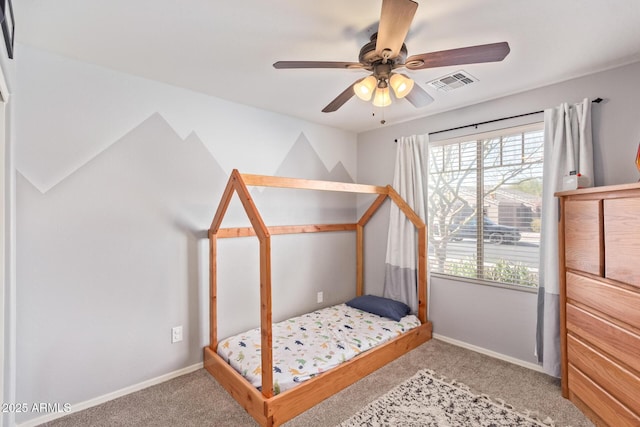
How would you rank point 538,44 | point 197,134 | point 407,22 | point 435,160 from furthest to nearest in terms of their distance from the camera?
point 435,160 → point 197,134 → point 538,44 → point 407,22

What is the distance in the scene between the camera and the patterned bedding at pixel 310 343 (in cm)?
215

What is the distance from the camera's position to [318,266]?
3475mm

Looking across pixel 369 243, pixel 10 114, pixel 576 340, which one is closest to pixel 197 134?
pixel 10 114

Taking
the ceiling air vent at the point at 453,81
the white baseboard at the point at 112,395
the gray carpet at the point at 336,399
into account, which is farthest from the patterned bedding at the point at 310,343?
the ceiling air vent at the point at 453,81

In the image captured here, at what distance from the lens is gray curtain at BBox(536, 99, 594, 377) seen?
2242 mm

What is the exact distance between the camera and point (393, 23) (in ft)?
4.26

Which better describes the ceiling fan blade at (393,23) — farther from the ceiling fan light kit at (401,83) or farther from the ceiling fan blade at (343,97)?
the ceiling fan blade at (343,97)

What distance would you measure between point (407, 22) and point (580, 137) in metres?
1.84

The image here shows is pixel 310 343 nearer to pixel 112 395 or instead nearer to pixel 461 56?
pixel 112 395

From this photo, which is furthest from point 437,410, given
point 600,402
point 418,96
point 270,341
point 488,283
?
point 418,96

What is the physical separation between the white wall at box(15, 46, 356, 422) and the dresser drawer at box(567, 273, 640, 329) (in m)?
2.46

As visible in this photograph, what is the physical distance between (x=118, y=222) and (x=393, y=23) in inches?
84.8

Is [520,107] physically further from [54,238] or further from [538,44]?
[54,238]

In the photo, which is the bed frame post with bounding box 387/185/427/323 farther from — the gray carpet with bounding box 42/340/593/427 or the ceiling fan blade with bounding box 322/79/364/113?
the ceiling fan blade with bounding box 322/79/364/113
